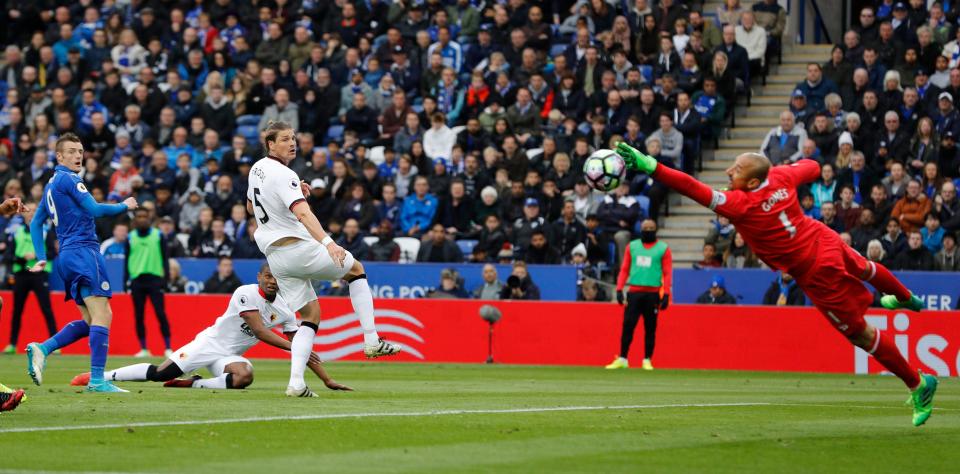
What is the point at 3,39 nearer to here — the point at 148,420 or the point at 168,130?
the point at 168,130

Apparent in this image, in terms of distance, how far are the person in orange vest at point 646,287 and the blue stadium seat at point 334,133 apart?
9989mm

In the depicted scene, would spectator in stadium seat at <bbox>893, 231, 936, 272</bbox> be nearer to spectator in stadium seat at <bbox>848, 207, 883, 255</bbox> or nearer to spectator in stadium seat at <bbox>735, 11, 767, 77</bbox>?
spectator in stadium seat at <bbox>848, 207, 883, 255</bbox>

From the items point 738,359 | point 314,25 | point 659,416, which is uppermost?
point 314,25

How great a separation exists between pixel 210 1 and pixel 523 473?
91.9 ft

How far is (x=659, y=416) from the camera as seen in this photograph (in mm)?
10742

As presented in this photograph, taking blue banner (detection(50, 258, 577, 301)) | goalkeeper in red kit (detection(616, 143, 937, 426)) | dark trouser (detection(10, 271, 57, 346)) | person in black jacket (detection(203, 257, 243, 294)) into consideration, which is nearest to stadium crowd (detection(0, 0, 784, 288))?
blue banner (detection(50, 258, 577, 301))

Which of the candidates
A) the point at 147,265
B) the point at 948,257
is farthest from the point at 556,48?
the point at 147,265

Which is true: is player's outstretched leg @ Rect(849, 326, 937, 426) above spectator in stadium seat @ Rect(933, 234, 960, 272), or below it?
above

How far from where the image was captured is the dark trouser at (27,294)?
78.0 ft

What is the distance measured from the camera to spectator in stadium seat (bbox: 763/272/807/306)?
73.6 feet

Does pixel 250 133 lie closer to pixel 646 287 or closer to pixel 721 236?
pixel 721 236

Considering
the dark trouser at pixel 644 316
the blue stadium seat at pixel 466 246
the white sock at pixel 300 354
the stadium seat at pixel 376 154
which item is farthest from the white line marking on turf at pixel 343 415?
the stadium seat at pixel 376 154

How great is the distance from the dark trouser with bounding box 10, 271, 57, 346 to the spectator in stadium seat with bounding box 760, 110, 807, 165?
470 inches

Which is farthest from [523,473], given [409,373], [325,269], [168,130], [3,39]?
[3,39]
